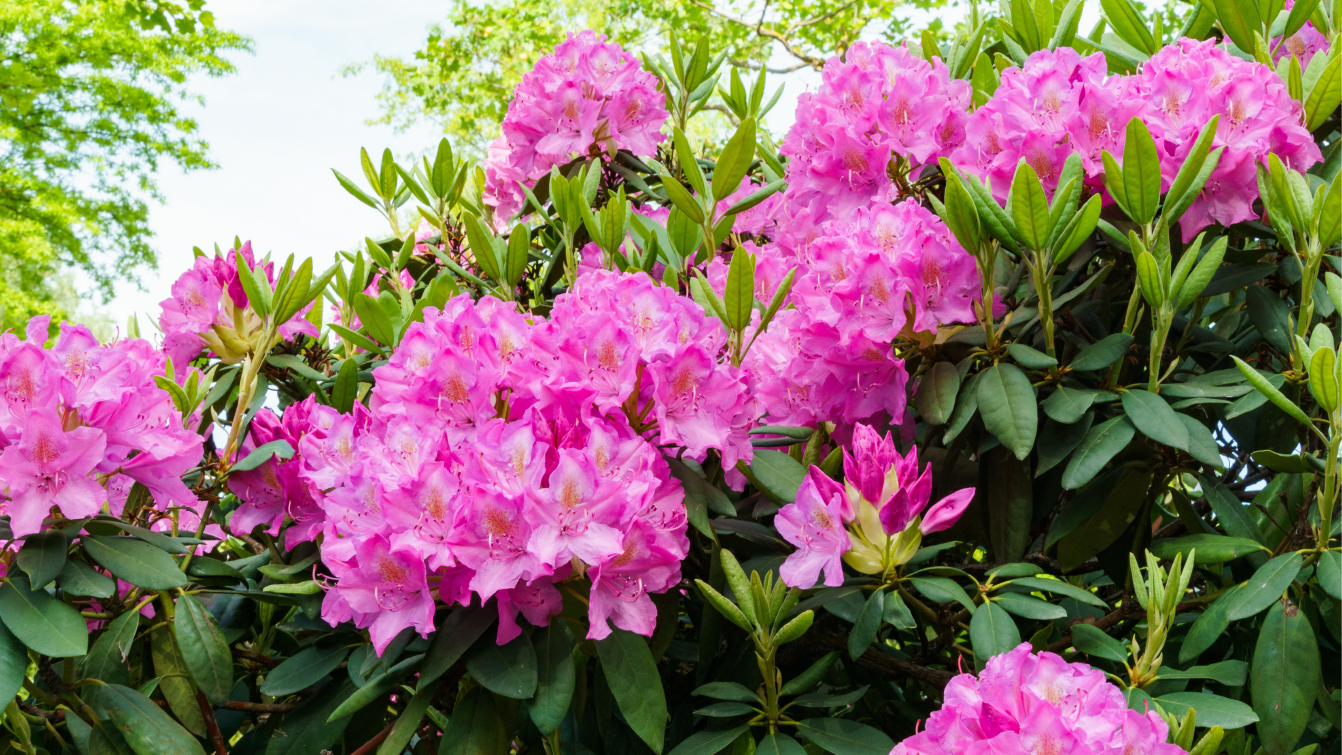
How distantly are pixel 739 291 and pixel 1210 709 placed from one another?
0.68 m

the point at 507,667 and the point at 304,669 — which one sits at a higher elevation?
the point at 507,667

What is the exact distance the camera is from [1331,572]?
1062 mm

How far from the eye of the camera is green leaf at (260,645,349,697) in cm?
129

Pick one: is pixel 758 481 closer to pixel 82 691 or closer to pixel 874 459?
pixel 874 459

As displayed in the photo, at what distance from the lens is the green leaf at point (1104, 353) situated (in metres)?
1.22

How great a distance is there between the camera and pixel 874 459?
1164mm

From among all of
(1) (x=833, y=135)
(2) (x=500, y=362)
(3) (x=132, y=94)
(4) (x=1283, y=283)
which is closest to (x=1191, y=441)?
(4) (x=1283, y=283)

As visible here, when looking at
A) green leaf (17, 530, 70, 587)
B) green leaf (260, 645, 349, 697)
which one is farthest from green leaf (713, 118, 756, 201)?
green leaf (17, 530, 70, 587)

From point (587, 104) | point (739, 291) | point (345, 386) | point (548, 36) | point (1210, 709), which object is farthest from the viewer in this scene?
point (548, 36)

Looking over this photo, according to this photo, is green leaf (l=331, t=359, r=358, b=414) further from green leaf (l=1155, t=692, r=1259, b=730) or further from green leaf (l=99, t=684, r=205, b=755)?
green leaf (l=1155, t=692, r=1259, b=730)

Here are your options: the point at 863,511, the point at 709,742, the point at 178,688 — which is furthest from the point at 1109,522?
the point at 178,688

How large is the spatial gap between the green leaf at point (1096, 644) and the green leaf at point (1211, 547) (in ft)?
0.37

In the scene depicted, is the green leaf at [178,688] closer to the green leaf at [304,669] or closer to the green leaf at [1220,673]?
the green leaf at [304,669]

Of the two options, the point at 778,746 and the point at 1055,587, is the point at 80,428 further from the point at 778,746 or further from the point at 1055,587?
the point at 1055,587
